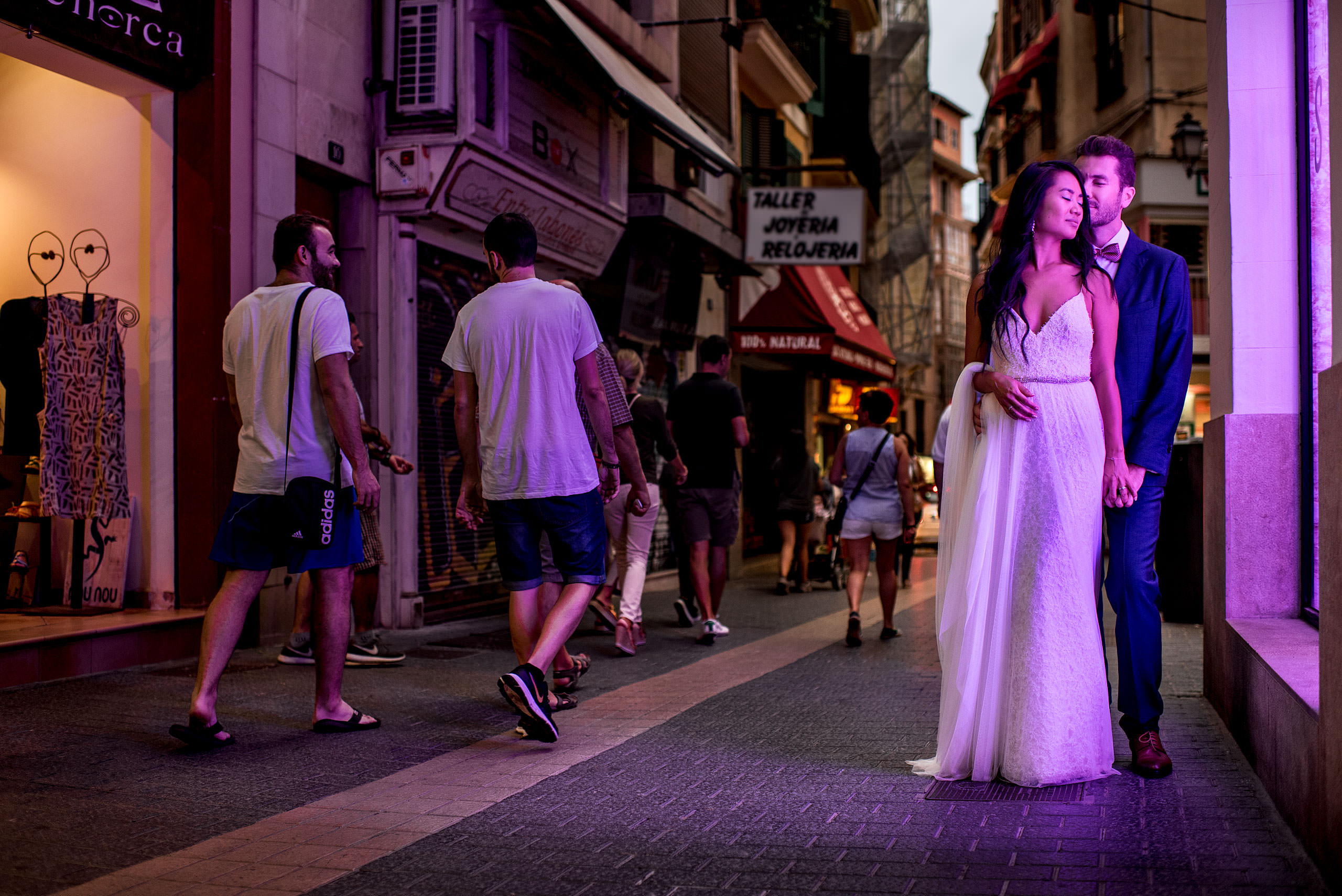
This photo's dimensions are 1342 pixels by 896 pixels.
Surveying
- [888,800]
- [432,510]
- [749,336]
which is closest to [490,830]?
[888,800]

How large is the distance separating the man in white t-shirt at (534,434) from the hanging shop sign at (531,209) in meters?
2.90

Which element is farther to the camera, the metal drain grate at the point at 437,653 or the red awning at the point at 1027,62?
the red awning at the point at 1027,62

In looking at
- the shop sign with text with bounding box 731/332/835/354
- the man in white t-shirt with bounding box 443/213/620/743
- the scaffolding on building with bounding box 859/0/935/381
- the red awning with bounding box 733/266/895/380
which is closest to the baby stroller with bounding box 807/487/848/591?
the shop sign with text with bounding box 731/332/835/354

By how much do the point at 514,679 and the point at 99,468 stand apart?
407cm

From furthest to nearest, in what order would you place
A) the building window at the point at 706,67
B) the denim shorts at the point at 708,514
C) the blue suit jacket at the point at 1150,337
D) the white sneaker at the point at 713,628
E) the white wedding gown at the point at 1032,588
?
the building window at the point at 706,67
the denim shorts at the point at 708,514
the white sneaker at the point at 713,628
the blue suit jacket at the point at 1150,337
the white wedding gown at the point at 1032,588

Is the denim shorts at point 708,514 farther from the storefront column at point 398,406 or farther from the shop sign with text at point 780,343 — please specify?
the shop sign with text at point 780,343

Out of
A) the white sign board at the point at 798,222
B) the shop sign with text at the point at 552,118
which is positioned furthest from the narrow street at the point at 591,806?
the white sign board at the point at 798,222

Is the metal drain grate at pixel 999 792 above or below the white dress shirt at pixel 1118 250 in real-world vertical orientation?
below

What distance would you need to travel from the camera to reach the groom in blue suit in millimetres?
4410

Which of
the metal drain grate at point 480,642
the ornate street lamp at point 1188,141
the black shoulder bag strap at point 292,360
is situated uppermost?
the ornate street lamp at point 1188,141

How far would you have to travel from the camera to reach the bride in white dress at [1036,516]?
409 cm

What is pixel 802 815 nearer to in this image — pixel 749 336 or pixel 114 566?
pixel 114 566

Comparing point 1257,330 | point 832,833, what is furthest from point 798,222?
point 832,833

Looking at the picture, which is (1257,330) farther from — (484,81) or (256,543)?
(484,81)
